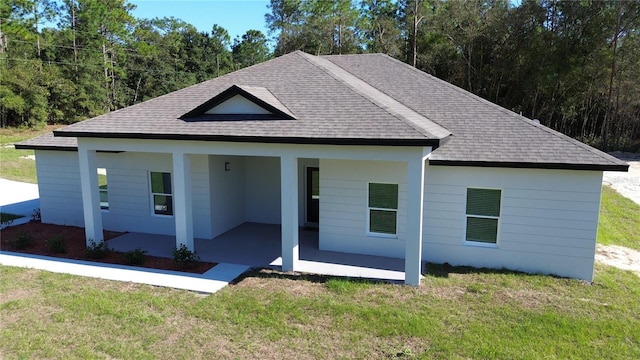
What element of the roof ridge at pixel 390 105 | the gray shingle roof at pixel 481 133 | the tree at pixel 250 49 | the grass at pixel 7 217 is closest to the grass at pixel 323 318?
→ the gray shingle roof at pixel 481 133

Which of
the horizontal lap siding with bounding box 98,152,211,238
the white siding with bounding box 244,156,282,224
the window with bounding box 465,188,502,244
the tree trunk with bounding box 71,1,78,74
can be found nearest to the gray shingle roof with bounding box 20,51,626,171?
the window with bounding box 465,188,502,244

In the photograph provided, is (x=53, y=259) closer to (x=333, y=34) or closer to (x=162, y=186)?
(x=162, y=186)

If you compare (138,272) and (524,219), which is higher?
(524,219)

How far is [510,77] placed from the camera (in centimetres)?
3781

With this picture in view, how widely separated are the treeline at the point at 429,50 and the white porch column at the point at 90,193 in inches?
1258

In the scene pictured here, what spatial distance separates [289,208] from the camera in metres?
8.97

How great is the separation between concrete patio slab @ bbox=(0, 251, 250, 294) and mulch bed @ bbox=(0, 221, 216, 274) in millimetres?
236

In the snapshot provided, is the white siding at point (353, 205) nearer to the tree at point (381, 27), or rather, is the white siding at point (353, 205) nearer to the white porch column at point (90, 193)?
the white porch column at point (90, 193)

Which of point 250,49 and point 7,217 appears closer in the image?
point 7,217

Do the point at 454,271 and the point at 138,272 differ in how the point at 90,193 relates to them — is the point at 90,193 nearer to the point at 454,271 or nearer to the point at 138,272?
the point at 138,272

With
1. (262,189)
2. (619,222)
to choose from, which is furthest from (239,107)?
(619,222)

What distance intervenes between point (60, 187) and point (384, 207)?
33.0 ft

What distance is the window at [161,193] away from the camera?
12000mm

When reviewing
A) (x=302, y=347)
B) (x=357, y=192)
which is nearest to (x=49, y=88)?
(x=357, y=192)
